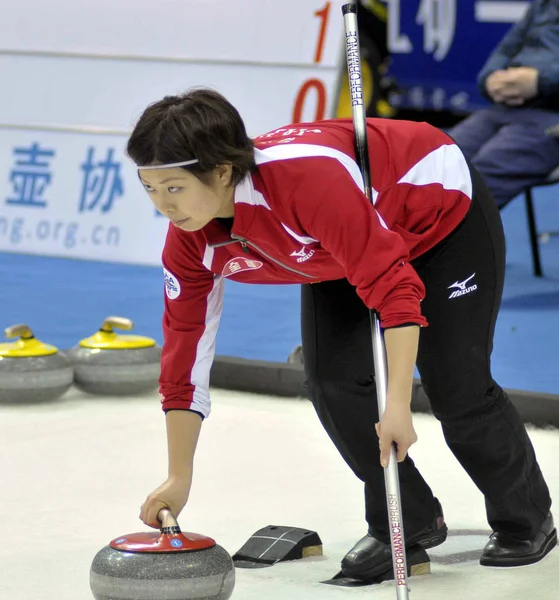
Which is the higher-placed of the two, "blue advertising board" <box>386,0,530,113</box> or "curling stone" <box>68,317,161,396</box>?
"blue advertising board" <box>386,0,530,113</box>

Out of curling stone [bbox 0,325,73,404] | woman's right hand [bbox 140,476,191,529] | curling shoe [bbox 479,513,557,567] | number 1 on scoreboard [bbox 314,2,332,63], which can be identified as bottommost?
curling shoe [bbox 479,513,557,567]

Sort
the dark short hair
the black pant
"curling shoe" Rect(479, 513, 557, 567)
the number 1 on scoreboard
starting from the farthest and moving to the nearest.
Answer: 1. the number 1 on scoreboard
2. "curling shoe" Rect(479, 513, 557, 567)
3. the black pant
4. the dark short hair

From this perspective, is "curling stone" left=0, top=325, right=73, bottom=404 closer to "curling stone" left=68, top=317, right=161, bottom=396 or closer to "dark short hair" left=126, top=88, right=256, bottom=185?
"curling stone" left=68, top=317, right=161, bottom=396

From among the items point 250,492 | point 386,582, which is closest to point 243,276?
point 386,582

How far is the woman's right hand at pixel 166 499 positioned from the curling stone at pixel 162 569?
64mm

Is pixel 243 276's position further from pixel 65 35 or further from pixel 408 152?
pixel 65 35

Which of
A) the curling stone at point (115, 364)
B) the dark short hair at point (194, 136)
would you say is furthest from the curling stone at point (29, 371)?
the dark short hair at point (194, 136)

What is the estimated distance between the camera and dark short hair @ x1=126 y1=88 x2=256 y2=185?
1977 millimetres

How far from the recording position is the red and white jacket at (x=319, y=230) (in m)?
2.01

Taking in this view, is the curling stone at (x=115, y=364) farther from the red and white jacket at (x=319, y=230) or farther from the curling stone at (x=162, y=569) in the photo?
the curling stone at (x=162, y=569)

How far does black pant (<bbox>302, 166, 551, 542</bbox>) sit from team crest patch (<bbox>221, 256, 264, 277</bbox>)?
0.84 feet

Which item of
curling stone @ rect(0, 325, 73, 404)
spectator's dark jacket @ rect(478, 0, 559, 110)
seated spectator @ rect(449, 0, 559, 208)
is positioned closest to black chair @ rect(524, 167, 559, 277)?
seated spectator @ rect(449, 0, 559, 208)

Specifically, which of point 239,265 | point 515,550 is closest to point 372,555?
point 515,550

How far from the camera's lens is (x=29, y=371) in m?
3.87
